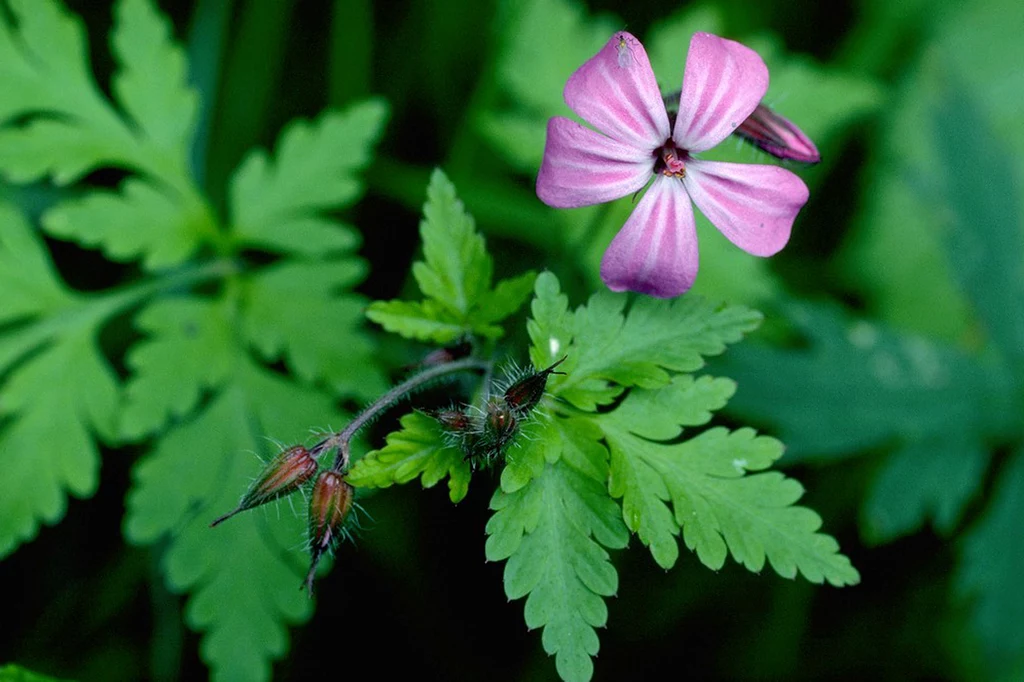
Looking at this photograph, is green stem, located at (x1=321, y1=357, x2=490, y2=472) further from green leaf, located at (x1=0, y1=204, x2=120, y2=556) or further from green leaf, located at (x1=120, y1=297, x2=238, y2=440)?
green leaf, located at (x1=0, y1=204, x2=120, y2=556)

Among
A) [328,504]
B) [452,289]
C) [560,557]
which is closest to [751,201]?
[452,289]

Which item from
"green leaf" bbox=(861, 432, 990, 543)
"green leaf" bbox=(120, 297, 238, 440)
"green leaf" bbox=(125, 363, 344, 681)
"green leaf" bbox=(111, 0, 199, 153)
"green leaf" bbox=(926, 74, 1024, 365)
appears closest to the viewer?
"green leaf" bbox=(125, 363, 344, 681)

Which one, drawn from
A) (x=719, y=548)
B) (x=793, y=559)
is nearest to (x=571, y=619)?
(x=719, y=548)

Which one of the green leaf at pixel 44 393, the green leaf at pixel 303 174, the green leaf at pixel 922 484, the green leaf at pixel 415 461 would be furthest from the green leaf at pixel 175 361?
the green leaf at pixel 922 484

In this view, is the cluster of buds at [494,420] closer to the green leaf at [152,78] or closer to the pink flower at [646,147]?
the pink flower at [646,147]

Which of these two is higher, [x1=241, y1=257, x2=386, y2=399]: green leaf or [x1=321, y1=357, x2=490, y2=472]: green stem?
[x1=321, y1=357, x2=490, y2=472]: green stem

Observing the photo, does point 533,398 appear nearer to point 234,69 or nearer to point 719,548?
point 719,548

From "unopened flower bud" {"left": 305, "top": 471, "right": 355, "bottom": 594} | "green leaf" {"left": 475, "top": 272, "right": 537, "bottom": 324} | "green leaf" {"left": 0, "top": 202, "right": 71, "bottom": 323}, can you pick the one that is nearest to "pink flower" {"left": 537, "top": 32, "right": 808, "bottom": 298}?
"green leaf" {"left": 475, "top": 272, "right": 537, "bottom": 324}
